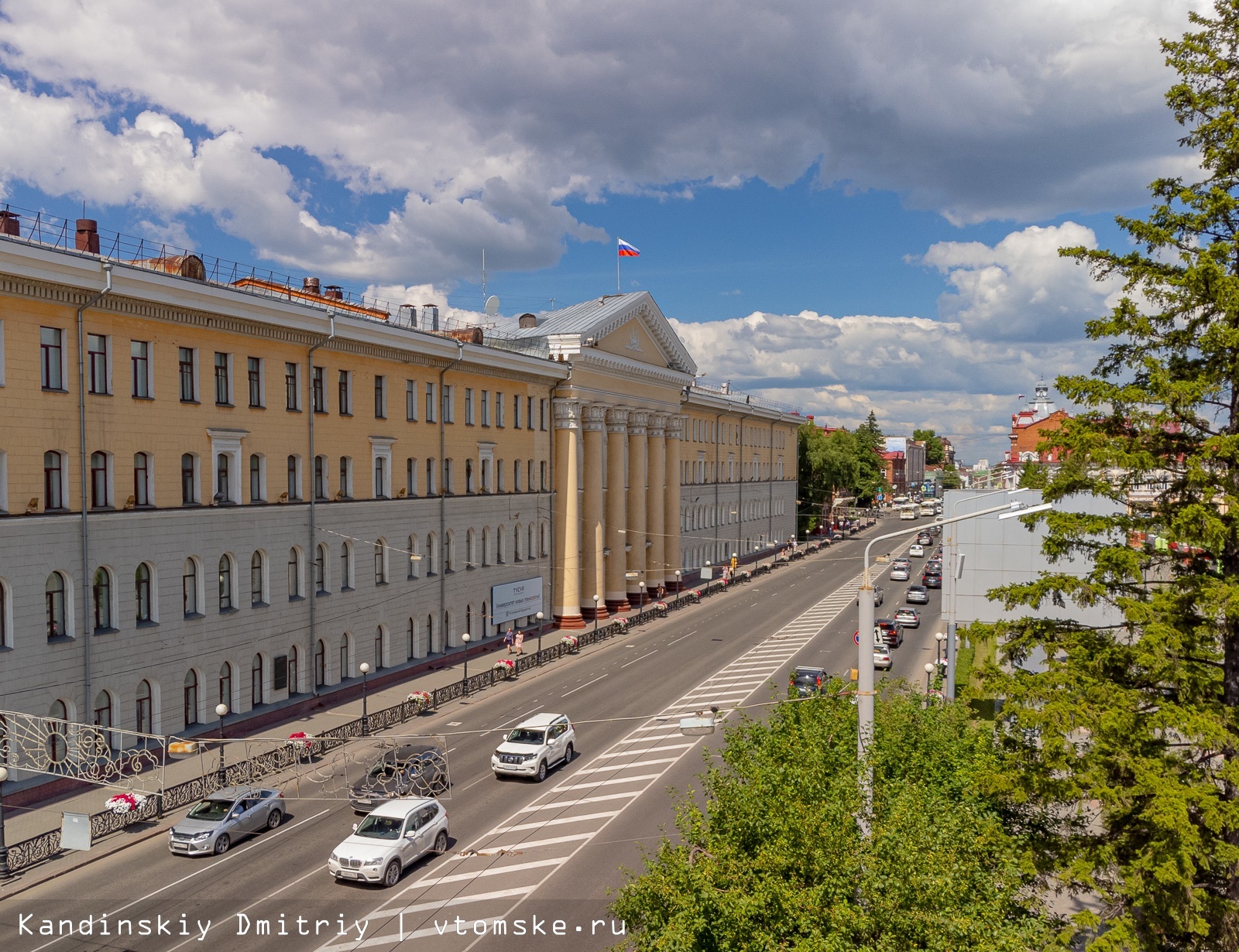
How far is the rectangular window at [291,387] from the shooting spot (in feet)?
123

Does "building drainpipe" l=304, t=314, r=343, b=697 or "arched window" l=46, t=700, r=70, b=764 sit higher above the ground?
"building drainpipe" l=304, t=314, r=343, b=697

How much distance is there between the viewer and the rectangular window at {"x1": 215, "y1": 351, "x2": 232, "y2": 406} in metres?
34.3

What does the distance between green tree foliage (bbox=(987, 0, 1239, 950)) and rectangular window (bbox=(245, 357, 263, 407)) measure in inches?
1189

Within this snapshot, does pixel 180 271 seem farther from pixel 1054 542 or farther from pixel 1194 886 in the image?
pixel 1194 886

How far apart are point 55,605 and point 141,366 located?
8.62 metres

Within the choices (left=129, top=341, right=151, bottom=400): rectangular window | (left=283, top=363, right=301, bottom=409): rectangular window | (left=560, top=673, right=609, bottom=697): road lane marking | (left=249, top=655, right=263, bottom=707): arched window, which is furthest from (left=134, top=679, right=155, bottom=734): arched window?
(left=560, top=673, right=609, bottom=697): road lane marking

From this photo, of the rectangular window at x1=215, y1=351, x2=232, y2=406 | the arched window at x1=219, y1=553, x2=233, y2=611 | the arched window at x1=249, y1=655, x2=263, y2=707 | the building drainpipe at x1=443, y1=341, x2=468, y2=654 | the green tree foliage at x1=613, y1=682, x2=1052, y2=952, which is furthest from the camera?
the building drainpipe at x1=443, y1=341, x2=468, y2=654

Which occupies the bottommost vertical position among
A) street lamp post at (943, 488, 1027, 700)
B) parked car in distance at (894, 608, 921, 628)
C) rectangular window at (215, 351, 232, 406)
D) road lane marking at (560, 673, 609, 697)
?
road lane marking at (560, 673, 609, 697)

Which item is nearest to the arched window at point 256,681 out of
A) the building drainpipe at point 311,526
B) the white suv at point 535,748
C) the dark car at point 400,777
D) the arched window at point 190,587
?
the building drainpipe at point 311,526

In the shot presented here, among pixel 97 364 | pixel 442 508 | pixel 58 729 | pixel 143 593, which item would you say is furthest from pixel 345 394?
pixel 58 729

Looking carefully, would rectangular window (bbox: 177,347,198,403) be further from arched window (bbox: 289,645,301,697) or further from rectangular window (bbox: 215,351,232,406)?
arched window (bbox: 289,645,301,697)

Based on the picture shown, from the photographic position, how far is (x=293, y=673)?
37.2 m

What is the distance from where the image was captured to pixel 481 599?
50.8 m

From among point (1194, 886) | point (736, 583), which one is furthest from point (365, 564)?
point (736, 583)
